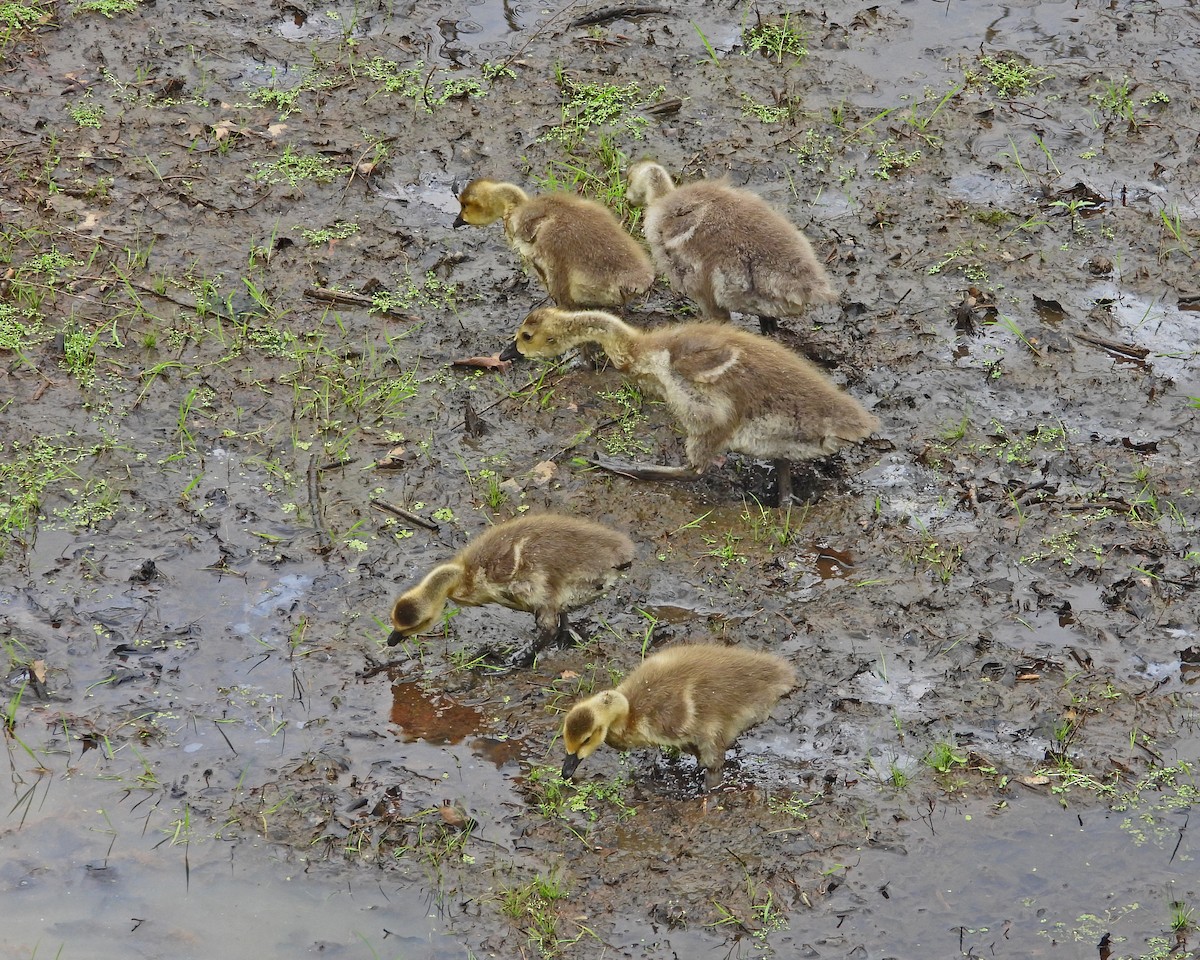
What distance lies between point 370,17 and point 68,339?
3.80 metres

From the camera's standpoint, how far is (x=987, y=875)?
17.8 ft

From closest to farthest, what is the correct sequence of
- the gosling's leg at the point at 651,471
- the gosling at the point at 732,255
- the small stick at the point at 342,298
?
1. the gosling's leg at the point at 651,471
2. the gosling at the point at 732,255
3. the small stick at the point at 342,298

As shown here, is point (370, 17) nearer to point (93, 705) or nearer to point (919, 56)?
point (919, 56)

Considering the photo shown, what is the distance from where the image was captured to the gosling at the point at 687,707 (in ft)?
18.4

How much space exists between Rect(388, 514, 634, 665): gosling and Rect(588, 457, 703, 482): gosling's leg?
0.86 m

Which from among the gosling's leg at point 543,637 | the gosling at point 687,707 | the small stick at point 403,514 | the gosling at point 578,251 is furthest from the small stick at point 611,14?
the gosling at point 687,707

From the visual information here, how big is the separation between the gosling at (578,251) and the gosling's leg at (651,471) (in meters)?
1.07

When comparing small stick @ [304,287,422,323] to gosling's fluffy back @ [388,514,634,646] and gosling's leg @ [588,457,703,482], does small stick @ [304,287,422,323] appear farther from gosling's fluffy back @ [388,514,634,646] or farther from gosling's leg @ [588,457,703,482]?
gosling's fluffy back @ [388,514,634,646]

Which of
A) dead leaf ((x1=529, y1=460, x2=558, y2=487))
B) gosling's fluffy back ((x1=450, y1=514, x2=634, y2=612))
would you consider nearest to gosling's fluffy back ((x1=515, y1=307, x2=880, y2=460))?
dead leaf ((x1=529, y1=460, x2=558, y2=487))

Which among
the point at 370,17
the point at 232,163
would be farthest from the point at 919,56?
the point at 232,163

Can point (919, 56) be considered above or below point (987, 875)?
above

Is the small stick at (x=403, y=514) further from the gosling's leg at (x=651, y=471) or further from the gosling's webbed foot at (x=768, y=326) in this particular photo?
the gosling's webbed foot at (x=768, y=326)

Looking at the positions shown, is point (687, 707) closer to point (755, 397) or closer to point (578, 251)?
point (755, 397)

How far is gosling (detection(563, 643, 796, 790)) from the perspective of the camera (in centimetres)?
562
